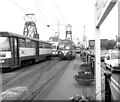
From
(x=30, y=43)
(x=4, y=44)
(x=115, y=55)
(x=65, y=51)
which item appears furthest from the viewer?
(x=65, y=51)

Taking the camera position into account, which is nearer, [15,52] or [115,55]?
[15,52]

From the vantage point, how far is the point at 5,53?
13016mm

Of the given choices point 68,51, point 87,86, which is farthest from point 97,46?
point 68,51

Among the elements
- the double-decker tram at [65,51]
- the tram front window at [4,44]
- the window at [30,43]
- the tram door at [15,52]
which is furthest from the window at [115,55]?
the double-decker tram at [65,51]

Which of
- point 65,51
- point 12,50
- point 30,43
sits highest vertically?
point 30,43

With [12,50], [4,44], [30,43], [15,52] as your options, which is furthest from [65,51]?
[4,44]

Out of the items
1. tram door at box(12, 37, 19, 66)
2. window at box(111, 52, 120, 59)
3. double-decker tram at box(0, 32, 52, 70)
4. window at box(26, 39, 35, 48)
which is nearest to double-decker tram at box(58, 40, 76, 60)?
window at box(26, 39, 35, 48)

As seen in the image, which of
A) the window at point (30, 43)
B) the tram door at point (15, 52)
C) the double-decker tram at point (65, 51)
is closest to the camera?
the tram door at point (15, 52)

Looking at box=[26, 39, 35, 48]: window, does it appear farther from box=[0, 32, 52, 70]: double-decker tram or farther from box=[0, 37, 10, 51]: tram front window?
box=[0, 37, 10, 51]: tram front window

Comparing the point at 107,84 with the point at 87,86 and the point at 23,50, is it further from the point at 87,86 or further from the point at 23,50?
the point at 23,50

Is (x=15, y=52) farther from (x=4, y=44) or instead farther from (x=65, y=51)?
(x=65, y=51)

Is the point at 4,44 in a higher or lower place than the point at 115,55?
higher

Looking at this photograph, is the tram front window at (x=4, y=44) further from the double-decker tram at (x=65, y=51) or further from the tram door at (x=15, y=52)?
the double-decker tram at (x=65, y=51)

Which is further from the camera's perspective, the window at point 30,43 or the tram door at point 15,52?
the window at point 30,43
